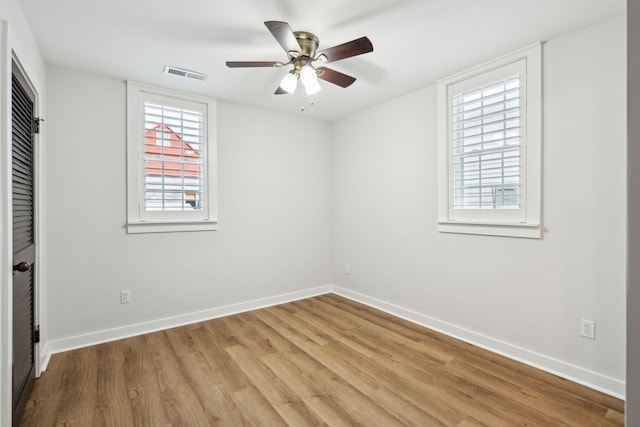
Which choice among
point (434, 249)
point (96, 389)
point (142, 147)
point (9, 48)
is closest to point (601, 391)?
point (434, 249)

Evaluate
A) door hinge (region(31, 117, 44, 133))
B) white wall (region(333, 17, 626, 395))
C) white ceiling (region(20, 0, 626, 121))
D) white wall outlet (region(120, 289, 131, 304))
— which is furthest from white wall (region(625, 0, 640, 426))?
white wall outlet (region(120, 289, 131, 304))

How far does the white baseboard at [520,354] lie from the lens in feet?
6.83

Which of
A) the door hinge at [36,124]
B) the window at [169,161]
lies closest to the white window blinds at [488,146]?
the window at [169,161]

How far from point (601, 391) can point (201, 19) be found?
365 cm

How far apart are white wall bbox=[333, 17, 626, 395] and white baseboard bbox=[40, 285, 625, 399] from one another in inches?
0.5

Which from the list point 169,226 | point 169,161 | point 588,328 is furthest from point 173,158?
point 588,328

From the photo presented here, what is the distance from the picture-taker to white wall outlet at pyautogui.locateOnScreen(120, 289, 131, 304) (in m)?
3.02

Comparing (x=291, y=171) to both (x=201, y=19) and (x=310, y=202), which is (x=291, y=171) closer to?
(x=310, y=202)

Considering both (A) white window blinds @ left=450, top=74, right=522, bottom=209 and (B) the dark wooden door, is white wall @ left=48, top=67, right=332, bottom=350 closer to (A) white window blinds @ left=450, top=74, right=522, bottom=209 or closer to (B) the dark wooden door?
(B) the dark wooden door

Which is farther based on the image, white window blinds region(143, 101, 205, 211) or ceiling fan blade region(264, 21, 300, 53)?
white window blinds region(143, 101, 205, 211)

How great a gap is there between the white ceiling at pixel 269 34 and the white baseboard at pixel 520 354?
241 centimetres

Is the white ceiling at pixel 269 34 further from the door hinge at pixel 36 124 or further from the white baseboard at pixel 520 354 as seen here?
the white baseboard at pixel 520 354

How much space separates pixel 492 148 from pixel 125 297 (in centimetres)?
368

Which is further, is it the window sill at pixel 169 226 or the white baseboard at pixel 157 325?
→ the window sill at pixel 169 226
